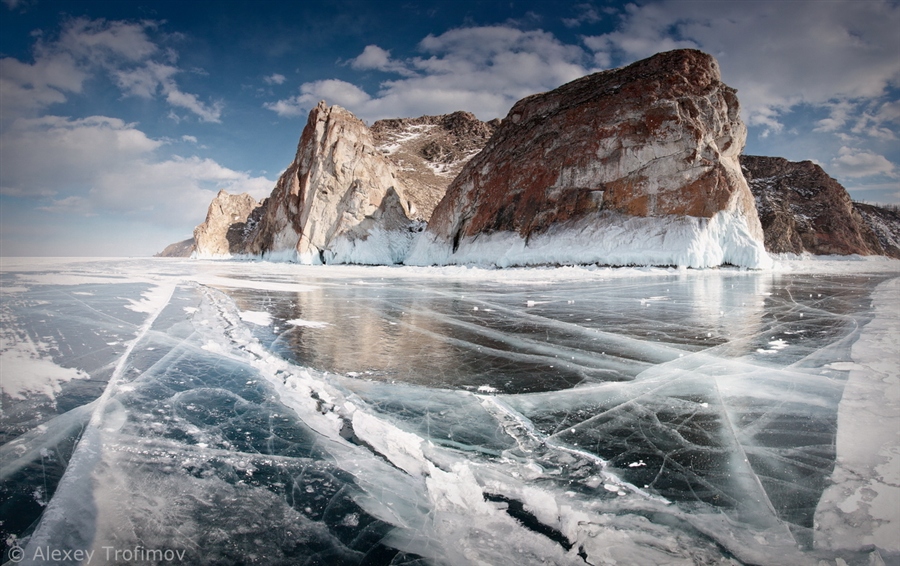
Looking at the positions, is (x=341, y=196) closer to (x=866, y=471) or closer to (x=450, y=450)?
(x=450, y=450)

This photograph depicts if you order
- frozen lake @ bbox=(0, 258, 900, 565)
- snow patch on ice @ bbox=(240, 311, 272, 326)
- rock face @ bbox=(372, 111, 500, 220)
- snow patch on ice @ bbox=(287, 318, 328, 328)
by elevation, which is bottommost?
frozen lake @ bbox=(0, 258, 900, 565)

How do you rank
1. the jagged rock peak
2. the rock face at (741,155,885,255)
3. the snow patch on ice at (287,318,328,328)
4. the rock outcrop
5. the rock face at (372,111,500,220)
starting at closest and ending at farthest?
the snow patch on ice at (287,318,328,328) < the jagged rock peak < the rock face at (741,155,885,255) < the rock face at (372,111,500,220) < the rock outcrop

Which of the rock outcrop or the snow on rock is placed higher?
the rock outcrop

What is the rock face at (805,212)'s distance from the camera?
49281 millimetres

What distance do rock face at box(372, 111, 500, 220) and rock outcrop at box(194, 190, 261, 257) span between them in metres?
25.7

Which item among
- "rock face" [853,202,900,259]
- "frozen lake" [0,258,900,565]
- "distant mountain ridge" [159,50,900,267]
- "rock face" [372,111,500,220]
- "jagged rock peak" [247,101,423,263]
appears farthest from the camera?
"rock face" [853,202,900,259]

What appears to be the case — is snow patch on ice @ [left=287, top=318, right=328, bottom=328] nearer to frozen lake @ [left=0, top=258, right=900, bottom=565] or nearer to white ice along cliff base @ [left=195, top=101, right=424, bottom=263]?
frozen lake @ [left=0, top=258, right=900, bottom=565]

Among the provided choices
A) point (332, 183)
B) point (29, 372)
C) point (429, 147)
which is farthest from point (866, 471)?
point (429, 147)

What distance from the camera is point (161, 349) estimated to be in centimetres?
457

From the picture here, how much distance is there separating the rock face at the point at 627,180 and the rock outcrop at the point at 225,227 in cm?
4782

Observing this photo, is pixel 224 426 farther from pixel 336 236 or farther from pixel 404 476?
pixel 336 236

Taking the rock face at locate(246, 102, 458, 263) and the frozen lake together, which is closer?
the frozen lake

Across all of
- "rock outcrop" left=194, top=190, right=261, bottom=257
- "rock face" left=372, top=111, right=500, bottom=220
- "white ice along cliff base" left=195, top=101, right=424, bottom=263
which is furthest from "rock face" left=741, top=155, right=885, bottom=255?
"rock outcrop" left=194, top=190, right=261, bottom=257

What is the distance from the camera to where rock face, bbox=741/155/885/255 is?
4928 centimetres
